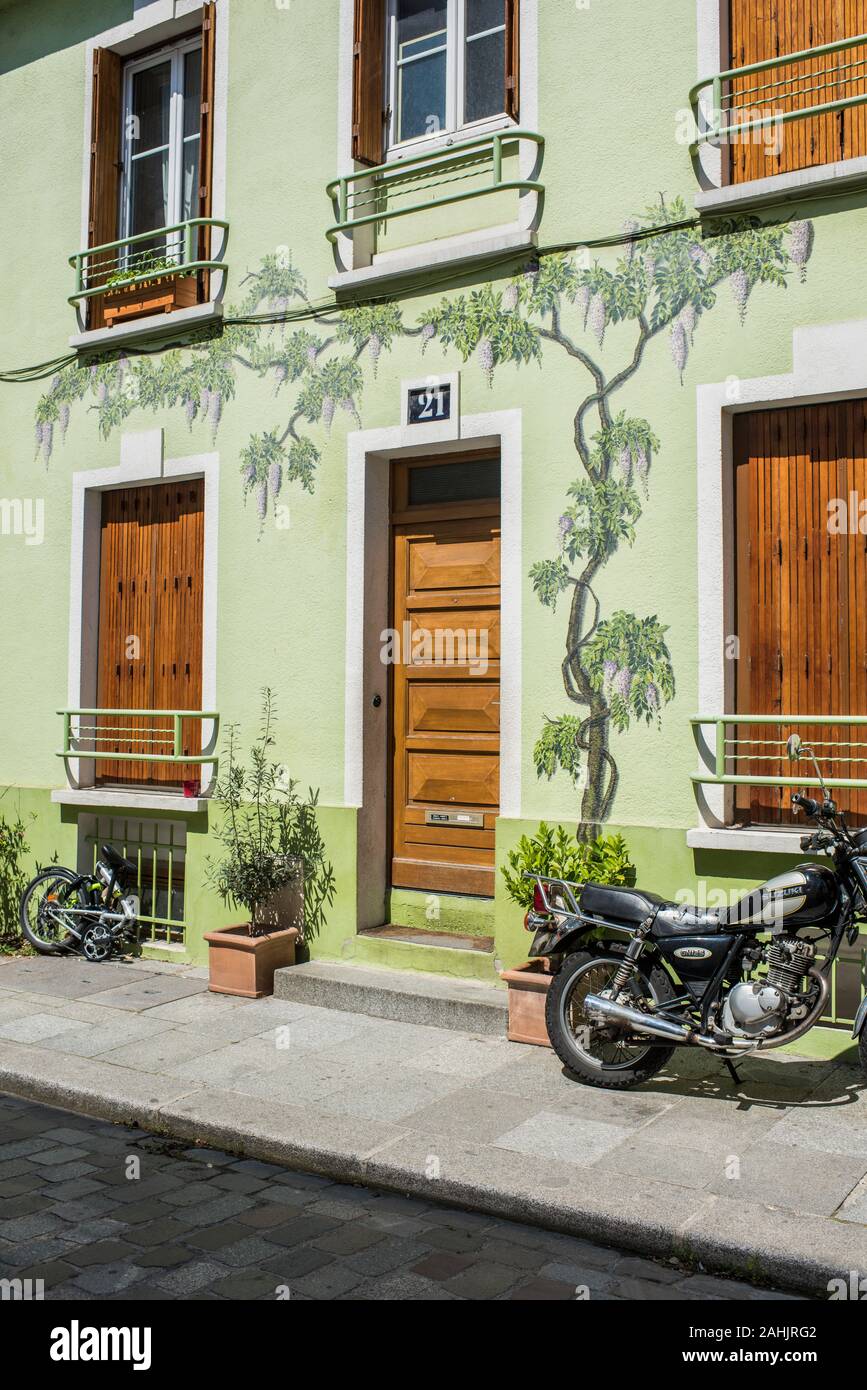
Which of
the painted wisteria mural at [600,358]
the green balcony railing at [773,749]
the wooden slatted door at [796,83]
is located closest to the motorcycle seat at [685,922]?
the green balcony railing at [773,749]

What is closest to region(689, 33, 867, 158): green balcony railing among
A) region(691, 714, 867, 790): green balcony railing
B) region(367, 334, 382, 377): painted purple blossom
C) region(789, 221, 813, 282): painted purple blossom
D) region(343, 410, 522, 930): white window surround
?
region(789, 221, 813, 282): painted purple blossom

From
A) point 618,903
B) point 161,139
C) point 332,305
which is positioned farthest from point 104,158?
point 618,903

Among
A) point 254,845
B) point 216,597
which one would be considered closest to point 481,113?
point 216,597

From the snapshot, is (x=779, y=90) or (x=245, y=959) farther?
(x=245, y=959)

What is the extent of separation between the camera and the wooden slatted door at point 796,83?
20.0 feet

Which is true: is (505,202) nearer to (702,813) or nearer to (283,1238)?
(702,813)

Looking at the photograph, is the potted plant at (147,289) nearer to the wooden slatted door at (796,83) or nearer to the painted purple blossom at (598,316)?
the painted purple blossom at (598,316)

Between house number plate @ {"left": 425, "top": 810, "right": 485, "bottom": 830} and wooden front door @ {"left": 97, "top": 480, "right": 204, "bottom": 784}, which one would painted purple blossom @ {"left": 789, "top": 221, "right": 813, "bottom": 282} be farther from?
wooden front door @ {"left": 97, "top": 480, "right": 204, "bottom": 784}

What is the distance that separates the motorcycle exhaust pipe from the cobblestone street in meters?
1.23

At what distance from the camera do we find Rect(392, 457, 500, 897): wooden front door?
7340 millimetres

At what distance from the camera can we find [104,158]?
904 centimetres

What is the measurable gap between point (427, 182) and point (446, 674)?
3.12 m

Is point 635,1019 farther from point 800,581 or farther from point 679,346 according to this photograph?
point 679,346

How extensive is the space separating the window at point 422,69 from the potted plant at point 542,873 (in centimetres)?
442
